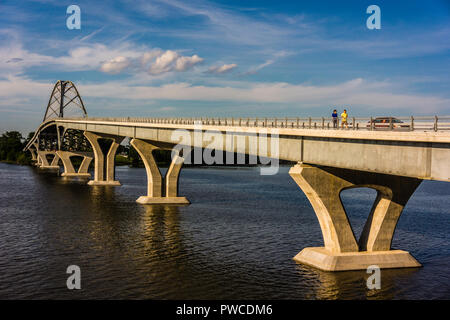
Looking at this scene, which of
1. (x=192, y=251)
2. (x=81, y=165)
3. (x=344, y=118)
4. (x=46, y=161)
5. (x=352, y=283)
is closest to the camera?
(x=352, y=283)

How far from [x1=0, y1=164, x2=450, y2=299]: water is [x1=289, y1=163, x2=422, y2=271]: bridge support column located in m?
1.12

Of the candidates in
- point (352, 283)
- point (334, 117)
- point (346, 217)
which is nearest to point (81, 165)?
point (334, 117)

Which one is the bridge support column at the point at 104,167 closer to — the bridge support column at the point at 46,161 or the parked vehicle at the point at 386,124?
the bridge support column at the point at 46,161

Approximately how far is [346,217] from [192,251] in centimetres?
1229

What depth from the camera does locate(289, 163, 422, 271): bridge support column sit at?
33.8 m

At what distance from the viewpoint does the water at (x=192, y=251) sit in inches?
1168

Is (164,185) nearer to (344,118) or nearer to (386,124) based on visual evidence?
(344,118)

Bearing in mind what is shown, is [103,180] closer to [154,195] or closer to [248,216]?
[154,195]

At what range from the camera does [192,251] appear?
131ft

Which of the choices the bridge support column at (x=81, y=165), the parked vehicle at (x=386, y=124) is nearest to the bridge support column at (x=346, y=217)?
the parked vehicle at (x=386, y=124)

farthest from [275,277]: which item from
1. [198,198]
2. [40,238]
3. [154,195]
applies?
[198,198]

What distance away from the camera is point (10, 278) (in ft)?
104

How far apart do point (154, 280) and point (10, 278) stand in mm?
8745

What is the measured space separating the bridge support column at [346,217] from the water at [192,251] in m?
1.12
